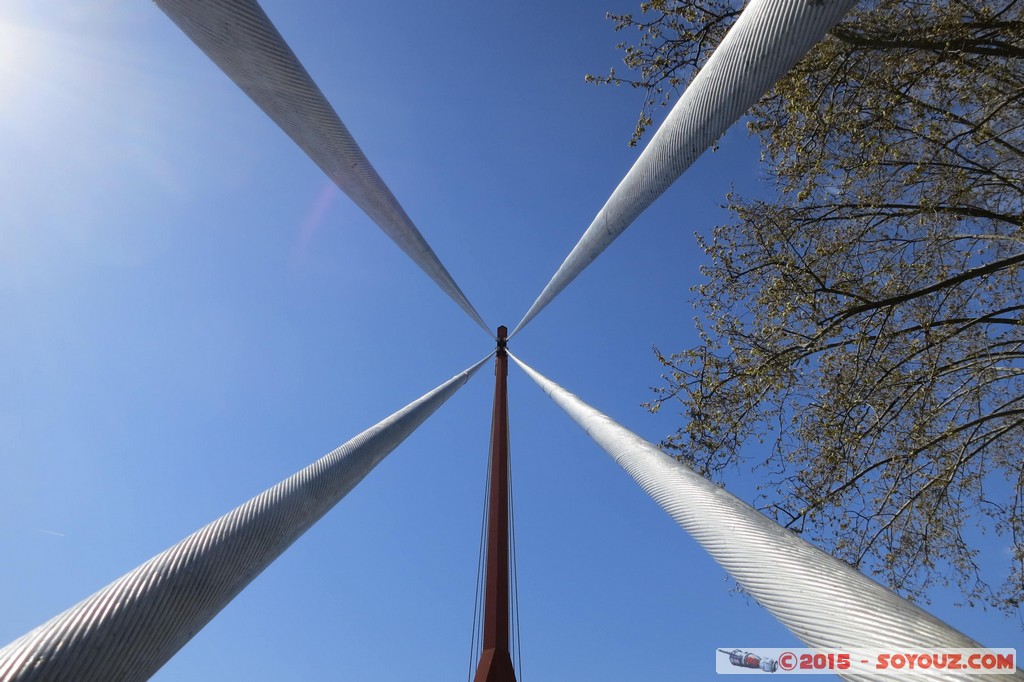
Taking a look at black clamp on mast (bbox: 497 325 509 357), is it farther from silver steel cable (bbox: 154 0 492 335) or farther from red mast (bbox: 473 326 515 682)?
silver steel cable (bbox: 154 0 492 335)

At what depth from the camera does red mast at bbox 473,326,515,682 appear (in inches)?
187

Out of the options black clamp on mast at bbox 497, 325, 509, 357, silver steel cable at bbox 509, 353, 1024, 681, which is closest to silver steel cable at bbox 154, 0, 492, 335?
silver steel cable at bbox 509, 353, 1024, 681

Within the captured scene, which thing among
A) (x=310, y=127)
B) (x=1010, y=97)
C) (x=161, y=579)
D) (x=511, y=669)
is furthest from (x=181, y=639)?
(x=1010, y=97)

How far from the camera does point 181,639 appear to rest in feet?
4.77

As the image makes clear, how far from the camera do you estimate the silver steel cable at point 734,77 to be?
178cm

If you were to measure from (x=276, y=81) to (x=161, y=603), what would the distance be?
167 cm

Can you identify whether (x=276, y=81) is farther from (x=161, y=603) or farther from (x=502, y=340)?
(x=502, y=340)

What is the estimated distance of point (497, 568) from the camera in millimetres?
5793

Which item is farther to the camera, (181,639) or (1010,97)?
(1010,97)

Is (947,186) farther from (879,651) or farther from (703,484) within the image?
(879,651)

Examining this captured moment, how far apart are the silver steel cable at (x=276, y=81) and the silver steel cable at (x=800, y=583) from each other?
6.42ft

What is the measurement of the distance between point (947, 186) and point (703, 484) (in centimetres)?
653

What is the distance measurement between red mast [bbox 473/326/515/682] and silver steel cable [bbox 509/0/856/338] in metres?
3.59

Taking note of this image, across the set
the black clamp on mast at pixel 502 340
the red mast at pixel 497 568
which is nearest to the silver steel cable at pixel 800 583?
the red mast at pixel 497 568
